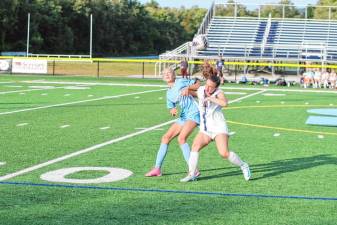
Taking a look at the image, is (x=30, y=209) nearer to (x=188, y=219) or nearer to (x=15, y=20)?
(x=188, y=219)

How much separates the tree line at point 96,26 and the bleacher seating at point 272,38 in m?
17.1

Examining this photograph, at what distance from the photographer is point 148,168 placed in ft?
30.6

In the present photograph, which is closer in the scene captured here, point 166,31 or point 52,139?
point 52,139

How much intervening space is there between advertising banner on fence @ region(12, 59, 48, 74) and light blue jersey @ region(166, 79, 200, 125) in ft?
99.5

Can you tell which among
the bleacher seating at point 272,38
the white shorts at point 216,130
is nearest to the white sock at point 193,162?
the white shorts at point 216,130

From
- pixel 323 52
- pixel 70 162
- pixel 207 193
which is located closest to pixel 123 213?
pixel 207 193

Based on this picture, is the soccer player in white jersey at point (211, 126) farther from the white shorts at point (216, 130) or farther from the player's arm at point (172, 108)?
the player's arm at point (172, 108)

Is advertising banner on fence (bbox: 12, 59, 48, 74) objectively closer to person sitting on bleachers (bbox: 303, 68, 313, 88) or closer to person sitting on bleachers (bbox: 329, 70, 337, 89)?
person sitting on bleachers (bbox: 303, 68, 313, 88)

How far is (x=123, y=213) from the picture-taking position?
21.9ft

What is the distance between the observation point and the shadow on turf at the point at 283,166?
9.00 meters

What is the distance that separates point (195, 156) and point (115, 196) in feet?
4.47

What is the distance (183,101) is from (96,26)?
3557 inches

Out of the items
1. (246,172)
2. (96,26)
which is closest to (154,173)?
(246,172)

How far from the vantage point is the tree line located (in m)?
80.6
